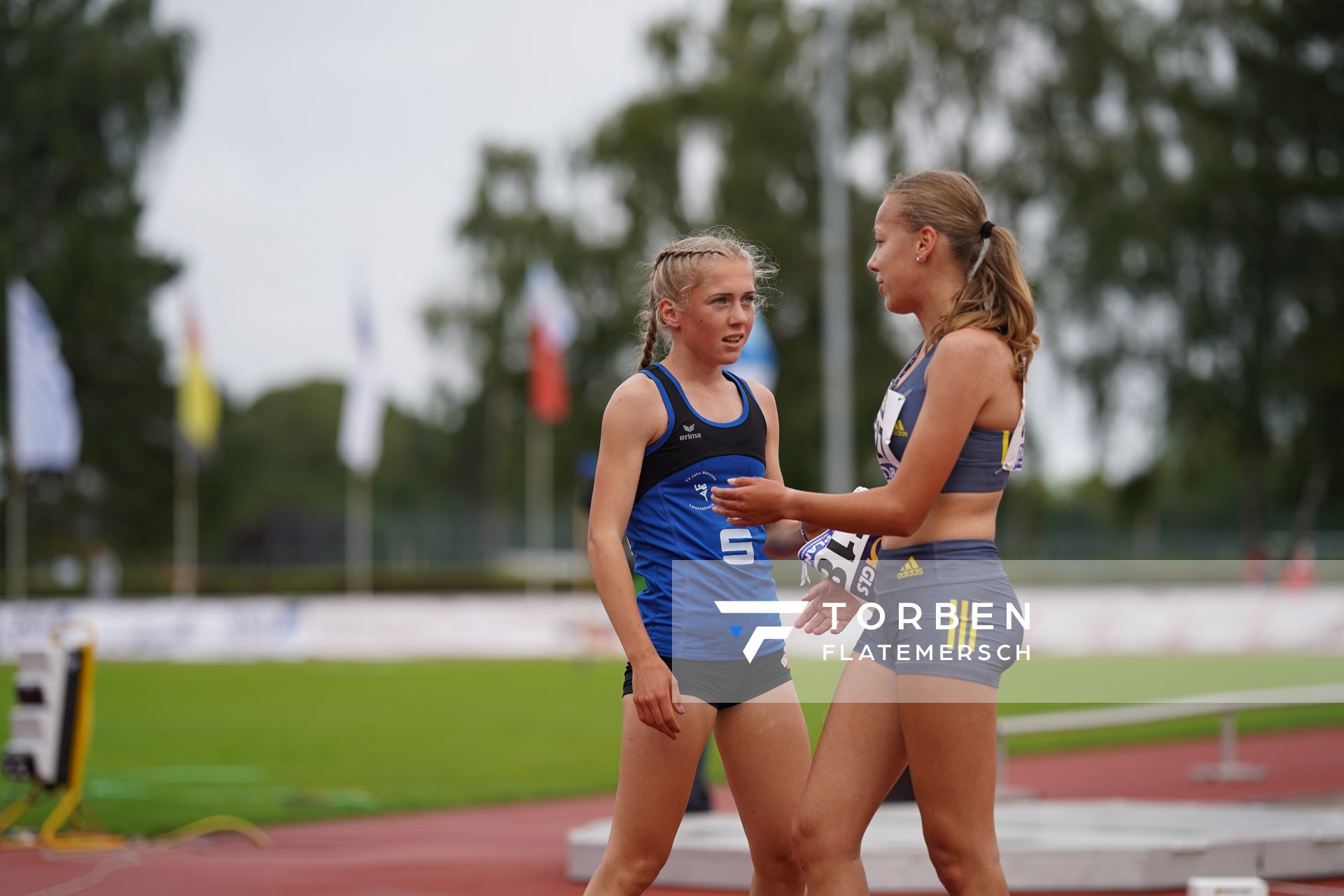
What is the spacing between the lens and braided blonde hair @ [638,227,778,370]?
374cm

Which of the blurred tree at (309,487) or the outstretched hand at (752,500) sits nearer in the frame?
the outstretched hand at (752,500)

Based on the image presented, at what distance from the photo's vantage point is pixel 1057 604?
2144 centimetres

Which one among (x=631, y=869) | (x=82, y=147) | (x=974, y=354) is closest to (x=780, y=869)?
(x=631, y=869)

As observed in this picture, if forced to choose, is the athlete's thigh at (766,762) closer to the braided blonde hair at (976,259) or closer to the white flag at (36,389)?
Result: the braided blonde hair at (976,259)

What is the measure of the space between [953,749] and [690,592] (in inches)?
29.1

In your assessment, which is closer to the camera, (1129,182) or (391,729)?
(391,729)

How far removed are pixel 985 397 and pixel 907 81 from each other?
106 ft

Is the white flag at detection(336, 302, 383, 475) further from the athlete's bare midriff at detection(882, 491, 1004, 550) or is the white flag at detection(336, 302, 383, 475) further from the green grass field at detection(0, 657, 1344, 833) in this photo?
the athlete's bare midriff at detection(882, 491, 1004, 550)

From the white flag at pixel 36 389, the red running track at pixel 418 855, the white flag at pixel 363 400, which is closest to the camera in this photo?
the red running track at pixel 418 855

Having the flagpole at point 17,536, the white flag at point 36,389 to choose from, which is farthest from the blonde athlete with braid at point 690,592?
the flagpole at point 17,536

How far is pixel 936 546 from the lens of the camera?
11.2 feet

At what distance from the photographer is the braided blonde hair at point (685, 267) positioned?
374 centimetres

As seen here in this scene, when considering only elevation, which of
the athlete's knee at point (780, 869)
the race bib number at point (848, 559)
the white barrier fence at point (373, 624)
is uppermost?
the race bib number at point (848, 559)

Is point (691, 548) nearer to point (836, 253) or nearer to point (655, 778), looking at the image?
point (655, 778)
